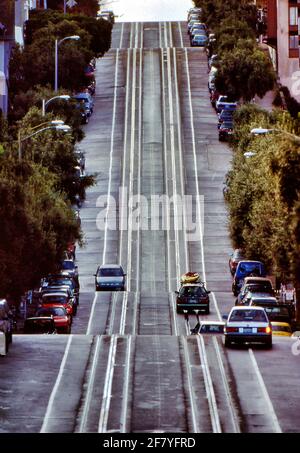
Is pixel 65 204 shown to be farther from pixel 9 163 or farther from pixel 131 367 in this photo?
pixel 131 367

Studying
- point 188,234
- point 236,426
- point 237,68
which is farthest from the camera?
point 237,68

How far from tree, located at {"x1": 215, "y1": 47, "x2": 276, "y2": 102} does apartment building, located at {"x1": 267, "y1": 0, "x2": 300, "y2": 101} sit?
636 centimetres

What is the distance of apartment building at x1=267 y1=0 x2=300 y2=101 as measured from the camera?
152750mm

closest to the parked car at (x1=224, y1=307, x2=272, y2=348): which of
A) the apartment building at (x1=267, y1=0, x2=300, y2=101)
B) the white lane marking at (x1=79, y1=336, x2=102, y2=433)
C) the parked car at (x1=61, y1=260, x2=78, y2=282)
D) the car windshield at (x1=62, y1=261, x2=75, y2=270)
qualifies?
the white lane marking at (x1=79, y1=336, x2=102, y2=433)

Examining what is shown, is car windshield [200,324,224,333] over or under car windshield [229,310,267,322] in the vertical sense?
over

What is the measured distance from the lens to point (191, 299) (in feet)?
259

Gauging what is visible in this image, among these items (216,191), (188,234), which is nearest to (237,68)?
(216,191)

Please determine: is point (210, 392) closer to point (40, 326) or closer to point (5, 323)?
point (5, 323)

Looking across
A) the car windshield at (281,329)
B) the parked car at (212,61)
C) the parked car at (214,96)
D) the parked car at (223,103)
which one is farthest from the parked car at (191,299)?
the parked car at (212,61)

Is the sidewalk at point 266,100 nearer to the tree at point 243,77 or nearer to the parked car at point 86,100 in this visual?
the tree at point 243,77

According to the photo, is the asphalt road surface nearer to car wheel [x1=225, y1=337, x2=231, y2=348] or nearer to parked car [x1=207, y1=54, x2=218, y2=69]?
car wheel [x1=225, y1=337, x2=231, y2=348]

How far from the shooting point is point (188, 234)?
108m

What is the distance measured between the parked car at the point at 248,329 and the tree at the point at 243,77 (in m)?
83.4

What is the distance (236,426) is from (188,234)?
6396 cm
